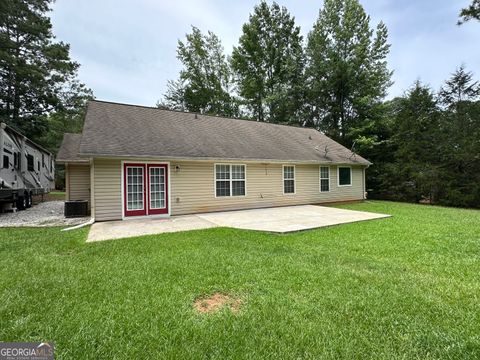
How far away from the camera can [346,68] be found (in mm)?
20406

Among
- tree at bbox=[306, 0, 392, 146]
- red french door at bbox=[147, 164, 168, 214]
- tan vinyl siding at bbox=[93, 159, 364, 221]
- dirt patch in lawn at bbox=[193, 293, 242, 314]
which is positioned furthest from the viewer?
tree at bbox=[306, 0, 392, 146]

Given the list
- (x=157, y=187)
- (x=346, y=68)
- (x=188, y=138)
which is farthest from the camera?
(x=346, y=68)

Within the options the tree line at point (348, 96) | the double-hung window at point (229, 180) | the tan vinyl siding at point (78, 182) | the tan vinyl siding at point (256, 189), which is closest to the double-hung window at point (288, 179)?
the tan vinyl siding at point (256, 189)

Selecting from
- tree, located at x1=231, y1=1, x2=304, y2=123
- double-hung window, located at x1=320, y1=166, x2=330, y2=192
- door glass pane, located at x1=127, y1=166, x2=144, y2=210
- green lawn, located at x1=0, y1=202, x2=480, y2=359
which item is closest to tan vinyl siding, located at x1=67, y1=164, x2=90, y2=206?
door glass pane, located at x1=127, y1=166, x2=144, y2=210

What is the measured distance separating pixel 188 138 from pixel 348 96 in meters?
16.2

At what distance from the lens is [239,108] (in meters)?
27.2

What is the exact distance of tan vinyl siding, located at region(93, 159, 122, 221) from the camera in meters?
8.46

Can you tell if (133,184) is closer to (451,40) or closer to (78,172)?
(78,172)

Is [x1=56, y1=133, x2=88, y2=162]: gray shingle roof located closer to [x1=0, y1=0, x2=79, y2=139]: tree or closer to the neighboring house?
the neighboring house

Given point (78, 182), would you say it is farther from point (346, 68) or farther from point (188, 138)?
point (346, 68)

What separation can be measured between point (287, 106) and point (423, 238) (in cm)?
1885

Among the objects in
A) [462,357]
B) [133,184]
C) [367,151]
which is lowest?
[462,357]

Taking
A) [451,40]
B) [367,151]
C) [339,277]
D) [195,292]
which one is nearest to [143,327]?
[195,292]

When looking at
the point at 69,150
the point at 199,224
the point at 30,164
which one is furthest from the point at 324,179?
the point at 30,164
